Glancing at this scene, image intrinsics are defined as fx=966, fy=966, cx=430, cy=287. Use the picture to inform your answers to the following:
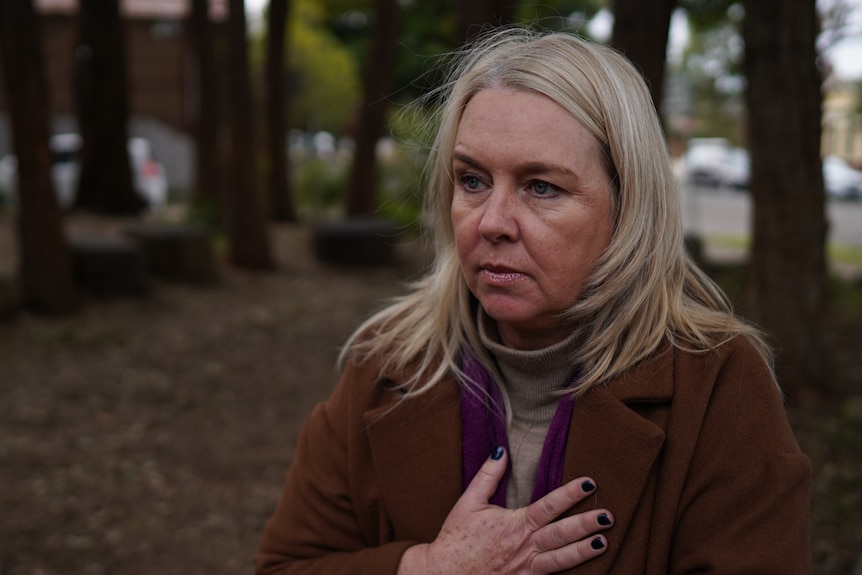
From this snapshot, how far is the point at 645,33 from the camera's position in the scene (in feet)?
18.2

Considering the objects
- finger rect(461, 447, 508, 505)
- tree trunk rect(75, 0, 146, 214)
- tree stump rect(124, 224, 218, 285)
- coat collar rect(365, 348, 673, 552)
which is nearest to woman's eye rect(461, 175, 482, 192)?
coat collar rect(365, 348, 673, 552)

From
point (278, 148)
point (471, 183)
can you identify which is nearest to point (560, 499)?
point (471, 183)

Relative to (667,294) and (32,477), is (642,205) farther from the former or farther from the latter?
(32,477)

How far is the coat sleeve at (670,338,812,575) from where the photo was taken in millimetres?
1814

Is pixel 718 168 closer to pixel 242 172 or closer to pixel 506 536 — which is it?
pixel 242 172

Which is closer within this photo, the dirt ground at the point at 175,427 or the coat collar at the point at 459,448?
the coat collar at the point at 459,448

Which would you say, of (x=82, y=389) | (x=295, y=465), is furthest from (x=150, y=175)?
(x=295, y=465)

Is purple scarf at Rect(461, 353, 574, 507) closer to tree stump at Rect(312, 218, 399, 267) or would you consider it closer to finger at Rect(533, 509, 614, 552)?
finger at Rect(533, 509, 614, 552)

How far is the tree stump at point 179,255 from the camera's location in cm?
1077

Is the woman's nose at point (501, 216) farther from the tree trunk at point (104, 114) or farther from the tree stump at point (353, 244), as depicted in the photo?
the tree trunk at point (104, 114)

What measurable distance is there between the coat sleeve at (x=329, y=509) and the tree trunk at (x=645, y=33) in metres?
3.88

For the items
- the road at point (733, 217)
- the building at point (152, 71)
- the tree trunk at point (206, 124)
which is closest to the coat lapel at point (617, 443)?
the tree trunk at point (206, 124)

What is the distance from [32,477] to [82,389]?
5.48 feet

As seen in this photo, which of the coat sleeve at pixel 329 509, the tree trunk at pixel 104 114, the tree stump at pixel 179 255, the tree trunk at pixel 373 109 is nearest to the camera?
the coat sleeve at pixel 329 509
